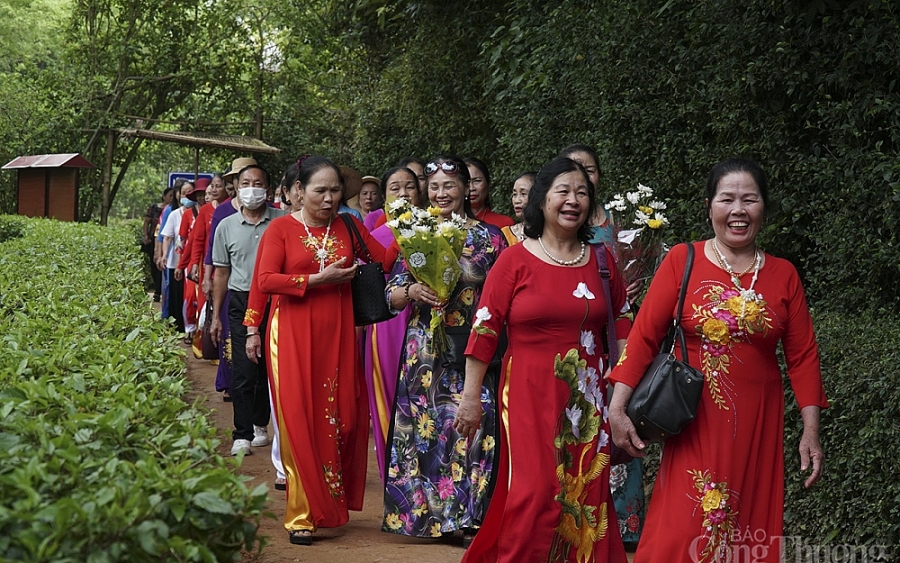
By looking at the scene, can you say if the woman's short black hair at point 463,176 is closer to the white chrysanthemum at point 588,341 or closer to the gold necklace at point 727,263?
the white chrysanthemum at point 588,341

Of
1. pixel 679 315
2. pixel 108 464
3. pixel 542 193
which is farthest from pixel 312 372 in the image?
pixel 108 464

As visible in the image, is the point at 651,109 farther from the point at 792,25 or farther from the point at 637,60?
the point at 792,25

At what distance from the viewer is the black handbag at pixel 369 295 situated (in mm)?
7363

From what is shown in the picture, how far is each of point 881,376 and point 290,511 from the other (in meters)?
3.44

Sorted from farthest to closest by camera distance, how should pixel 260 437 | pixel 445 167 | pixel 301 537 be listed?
pixel 260 437
pixel 445 167
pixel 301 537

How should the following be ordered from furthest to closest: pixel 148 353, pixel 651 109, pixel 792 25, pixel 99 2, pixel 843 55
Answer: pixel 99 2, pixel 651 109, pixel 792 25, pixel 843 55, pixel 148 353

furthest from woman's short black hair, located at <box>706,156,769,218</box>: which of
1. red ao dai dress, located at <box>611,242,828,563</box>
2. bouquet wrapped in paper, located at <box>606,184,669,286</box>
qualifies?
bouquet wrapped in paper, located at <box>606,184,669,286</box>

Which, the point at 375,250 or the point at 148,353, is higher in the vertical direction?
the point at 375,250

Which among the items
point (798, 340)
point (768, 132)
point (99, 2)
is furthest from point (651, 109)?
point (99, 2)

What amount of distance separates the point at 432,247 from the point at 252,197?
3.11m

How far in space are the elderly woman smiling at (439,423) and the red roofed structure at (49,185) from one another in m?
19.3

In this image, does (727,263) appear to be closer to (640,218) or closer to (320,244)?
(640,218)

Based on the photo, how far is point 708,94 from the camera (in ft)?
27.1

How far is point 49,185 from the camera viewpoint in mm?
25688
